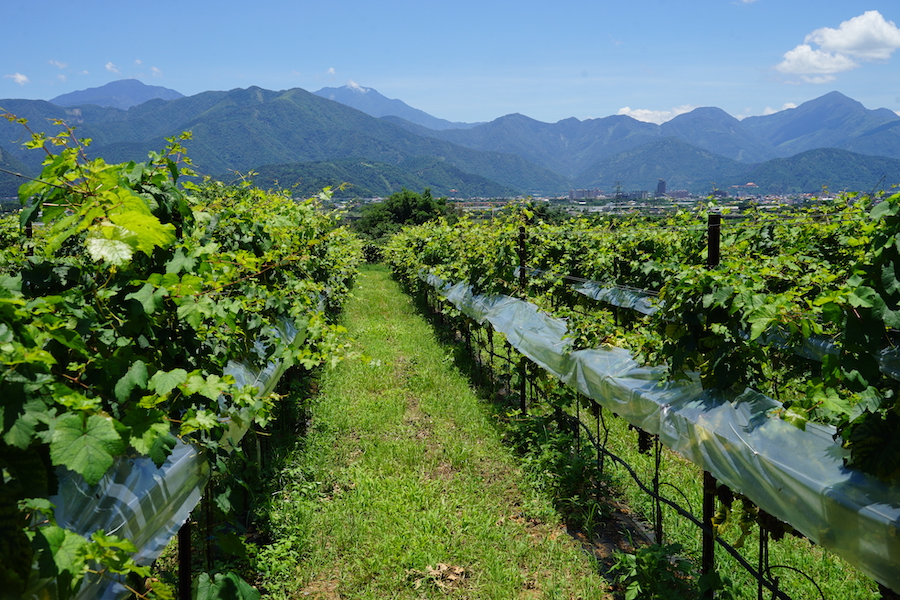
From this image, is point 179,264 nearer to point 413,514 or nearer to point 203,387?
point 203,387

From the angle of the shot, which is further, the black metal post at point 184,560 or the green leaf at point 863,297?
the black metal post at point 184,560

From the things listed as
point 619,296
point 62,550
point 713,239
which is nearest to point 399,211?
point 619,296

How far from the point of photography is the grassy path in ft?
12.5

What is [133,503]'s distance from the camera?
6.35ft

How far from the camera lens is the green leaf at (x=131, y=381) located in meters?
1.96

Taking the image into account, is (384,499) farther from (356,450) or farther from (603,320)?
(603,320)

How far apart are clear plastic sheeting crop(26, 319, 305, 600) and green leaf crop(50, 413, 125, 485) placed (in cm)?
11

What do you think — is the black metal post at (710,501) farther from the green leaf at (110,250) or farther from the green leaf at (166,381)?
the green leaf at (110,250)

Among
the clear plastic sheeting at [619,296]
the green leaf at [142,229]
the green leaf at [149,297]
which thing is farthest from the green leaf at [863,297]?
the clear plastic sheeting at [619,296]

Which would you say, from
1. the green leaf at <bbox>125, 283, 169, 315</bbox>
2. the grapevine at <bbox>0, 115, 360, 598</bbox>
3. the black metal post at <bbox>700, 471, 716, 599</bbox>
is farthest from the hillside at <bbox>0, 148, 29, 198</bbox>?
the black metal post at <bbox>700, 471, 716, 599</bbox>

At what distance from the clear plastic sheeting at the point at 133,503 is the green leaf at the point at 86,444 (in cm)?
11

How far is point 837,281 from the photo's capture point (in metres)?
4.80

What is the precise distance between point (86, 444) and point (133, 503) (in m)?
0.47

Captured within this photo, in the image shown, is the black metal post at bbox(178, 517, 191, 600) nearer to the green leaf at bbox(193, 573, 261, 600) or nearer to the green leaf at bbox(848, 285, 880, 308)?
the green leaf at bbox(193, 573, 261, 600)
